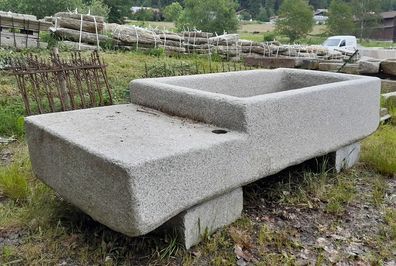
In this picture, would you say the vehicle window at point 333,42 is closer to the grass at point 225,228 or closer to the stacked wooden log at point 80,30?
the stacked wooden log at point 80,30

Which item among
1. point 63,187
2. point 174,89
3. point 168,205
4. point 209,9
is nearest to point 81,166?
point 63,187

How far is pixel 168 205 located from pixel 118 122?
0.94 metres

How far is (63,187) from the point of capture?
2.77 meters

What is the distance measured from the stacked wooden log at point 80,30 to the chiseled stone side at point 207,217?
793cm

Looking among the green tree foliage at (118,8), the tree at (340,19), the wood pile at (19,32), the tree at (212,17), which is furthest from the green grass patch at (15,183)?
the tree at (340,19)

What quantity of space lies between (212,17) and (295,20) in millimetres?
11128

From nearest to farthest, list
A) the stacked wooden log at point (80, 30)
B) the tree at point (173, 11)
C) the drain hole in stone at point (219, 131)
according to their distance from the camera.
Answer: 1. the drain hole in stone at point (219, 131)
2. the stacked wooden log at point (80, 30)
3. the tree at point (173, 11)

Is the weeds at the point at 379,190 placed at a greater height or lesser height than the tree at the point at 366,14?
lesser

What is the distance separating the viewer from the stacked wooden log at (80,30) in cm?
1017

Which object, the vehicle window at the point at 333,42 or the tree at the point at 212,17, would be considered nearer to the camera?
the vehicle window at the point at 333,42

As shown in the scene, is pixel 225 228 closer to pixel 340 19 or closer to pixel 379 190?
pixel 379 190

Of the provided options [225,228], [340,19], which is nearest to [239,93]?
[225,228]

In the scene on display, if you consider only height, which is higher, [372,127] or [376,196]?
[372,127]

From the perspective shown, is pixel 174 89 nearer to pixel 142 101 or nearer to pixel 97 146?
pixel 142 101
